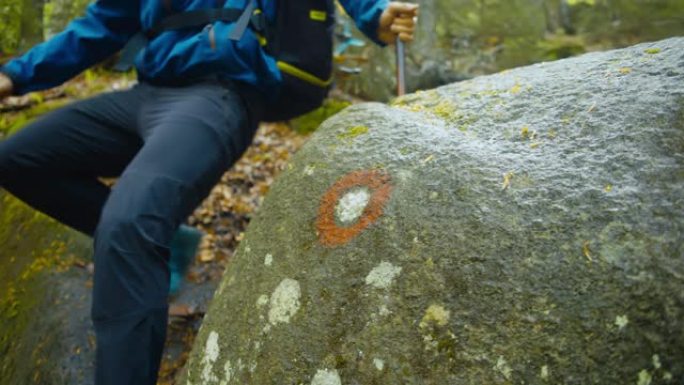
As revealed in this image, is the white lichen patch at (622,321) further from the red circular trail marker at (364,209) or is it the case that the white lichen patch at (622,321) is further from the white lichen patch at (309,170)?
the white lichen patch at (309,170)

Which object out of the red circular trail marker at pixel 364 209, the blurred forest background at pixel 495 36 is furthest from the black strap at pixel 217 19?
the blurred forest background at pixel 495 36

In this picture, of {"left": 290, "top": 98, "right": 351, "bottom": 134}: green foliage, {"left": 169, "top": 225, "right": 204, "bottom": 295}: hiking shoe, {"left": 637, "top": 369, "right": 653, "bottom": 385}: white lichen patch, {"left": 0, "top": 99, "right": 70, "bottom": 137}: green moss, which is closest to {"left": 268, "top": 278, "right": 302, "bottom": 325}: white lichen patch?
{"left": 637, "top": 369, "right": 653, "bottom": 385}: white lichen patch

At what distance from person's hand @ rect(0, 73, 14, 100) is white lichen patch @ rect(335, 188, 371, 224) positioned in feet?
7.27

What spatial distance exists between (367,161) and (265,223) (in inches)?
20.6

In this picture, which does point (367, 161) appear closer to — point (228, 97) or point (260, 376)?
point (260, 376)

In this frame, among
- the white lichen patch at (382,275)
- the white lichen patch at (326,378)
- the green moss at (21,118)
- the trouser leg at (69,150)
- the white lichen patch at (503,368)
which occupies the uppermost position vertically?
the white lichen patch at (503,368)

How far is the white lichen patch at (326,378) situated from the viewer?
1754 mm

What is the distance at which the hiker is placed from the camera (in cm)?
230

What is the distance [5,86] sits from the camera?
3047mm

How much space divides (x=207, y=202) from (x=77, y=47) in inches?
82.0

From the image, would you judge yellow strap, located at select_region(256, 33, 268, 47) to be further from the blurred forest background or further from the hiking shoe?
the blurred forest background

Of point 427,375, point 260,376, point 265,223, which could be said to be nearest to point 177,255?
point 265,223

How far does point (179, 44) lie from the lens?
9.49 feet

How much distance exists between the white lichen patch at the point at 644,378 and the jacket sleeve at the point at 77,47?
3.26 m
